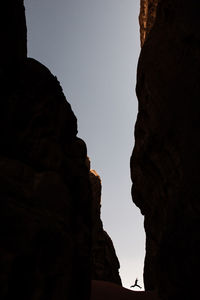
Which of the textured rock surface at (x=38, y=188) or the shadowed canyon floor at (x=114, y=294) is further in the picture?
the shadowed canyon floor at (x=114, y=294)

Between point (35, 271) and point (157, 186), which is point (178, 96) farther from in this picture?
point (35, 271)

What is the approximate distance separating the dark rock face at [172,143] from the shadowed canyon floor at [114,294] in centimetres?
419

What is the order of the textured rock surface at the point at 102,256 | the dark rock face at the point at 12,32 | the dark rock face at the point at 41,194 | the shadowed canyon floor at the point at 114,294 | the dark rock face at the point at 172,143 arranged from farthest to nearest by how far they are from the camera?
1. the textured rock surface at the point at 102,256
2. the shadowed canyon floor at the point at 114,294
3. the dark rock face at the point at 12,32
4. the dark rock face at the point at 172,143
5. the dark rock face at the point at 41,194

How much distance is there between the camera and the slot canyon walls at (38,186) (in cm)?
718

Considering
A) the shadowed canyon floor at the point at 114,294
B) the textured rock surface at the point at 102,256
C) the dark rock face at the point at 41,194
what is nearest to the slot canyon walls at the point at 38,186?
the dark rock face at the point at 41,194

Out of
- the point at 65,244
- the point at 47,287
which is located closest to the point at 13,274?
the point at 47,287

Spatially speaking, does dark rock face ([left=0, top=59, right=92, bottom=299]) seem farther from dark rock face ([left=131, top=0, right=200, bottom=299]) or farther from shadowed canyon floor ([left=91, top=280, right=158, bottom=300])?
shadowed canyon floor ([left=91, top=280, right=158, bottom=300])

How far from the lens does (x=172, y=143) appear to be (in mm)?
13203

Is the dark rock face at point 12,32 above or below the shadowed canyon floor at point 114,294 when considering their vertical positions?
above

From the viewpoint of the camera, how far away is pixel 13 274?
6691 millimetres

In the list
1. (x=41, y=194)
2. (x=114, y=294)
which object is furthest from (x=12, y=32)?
(x=114, y=294)

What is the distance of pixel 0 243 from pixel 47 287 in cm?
206

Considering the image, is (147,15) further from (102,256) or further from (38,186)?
(102,256)

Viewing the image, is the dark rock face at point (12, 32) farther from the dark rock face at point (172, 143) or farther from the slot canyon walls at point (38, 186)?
the dark rock face at point (172, 143)
